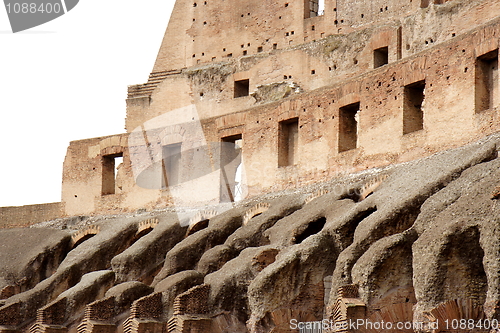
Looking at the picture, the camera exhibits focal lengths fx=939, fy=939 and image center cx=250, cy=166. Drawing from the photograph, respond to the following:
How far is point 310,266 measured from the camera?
583 inches

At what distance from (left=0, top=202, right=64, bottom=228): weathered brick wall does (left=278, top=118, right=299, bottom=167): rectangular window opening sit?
759 centimetres

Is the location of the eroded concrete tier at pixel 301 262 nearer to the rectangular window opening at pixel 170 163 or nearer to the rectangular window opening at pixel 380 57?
the rectangular window opening at pixel 170 163

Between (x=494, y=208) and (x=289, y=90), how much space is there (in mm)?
14720

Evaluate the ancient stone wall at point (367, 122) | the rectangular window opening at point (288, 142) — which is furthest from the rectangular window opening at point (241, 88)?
the rectangular window opening at point (288, 142)

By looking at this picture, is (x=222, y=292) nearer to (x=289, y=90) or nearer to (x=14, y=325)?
(x=14, y=325)

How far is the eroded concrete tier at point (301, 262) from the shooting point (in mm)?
11805

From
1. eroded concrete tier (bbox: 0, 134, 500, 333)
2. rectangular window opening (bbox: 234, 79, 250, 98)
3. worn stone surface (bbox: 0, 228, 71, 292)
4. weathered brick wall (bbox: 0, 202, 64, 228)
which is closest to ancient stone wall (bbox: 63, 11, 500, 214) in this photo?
eroded concrete tier (bbox: 0, 134, 500, 333)

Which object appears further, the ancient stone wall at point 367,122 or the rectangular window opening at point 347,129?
the rectangular window opening at point 347,129

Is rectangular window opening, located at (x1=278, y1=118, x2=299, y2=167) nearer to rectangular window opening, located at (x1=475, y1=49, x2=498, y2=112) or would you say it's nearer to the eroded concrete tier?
the eroded concrete tier

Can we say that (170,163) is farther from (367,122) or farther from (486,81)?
(486,81)

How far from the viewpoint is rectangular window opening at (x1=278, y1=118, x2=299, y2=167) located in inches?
831

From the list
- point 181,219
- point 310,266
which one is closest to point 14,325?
point 181,219

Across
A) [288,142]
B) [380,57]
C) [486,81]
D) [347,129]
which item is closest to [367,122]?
[347,129]

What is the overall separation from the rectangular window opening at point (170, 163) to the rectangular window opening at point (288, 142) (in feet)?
11.8
